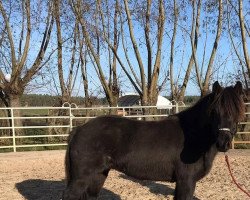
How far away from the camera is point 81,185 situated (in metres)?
4.52

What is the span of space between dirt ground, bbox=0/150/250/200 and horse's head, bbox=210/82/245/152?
2429mm

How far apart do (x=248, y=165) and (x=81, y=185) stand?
5.77m

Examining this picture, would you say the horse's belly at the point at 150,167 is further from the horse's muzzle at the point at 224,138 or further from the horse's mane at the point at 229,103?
the horse's mane at the point at 229,103

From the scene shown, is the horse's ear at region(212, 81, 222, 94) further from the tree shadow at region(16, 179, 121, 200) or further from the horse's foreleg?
the tree shadow at region(16, 179, 121, 200)

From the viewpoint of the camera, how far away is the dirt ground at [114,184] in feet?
20.6

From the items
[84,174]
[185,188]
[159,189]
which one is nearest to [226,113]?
[185,188]

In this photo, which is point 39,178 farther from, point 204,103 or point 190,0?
point 190,0

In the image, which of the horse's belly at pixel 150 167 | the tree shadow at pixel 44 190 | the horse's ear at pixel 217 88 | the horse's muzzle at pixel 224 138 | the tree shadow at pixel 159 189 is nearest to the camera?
the horse's muzzle at pixel 224 138

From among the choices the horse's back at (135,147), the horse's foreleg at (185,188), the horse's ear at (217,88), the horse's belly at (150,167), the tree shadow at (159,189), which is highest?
the horse's ear at (217,88)

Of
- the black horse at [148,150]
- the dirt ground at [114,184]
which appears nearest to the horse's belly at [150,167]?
the black horse at [148,150]

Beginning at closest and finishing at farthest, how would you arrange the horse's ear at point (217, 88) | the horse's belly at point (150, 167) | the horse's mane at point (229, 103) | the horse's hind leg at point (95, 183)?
the horse's mane at point (229, 103)
the horse's ear at point (217, 88)
the horse's belly at point (150, 167)
the horse's hind leg at point (95, 183)

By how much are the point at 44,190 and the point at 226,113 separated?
413cm

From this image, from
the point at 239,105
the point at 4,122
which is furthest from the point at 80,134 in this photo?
the point at 4,122

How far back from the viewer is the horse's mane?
12.9ft
